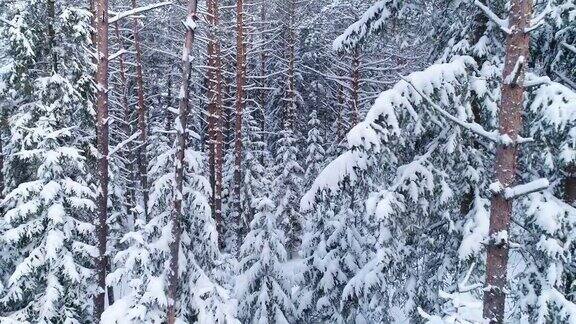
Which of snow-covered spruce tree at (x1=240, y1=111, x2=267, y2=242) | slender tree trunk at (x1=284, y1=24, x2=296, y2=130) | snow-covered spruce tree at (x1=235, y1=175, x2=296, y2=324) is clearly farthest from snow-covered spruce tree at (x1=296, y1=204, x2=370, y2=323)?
slender tree trunk at (x1=284, y1=24, x2=296, y2=130)

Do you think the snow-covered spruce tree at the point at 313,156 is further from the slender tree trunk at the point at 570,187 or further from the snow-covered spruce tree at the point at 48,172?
the slender tree trunk at the point at 570,187

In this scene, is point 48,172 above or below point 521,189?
below

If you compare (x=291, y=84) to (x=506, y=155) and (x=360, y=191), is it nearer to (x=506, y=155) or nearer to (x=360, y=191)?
(x=360, y=191)

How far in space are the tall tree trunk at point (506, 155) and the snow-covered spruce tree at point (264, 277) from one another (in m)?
9.38

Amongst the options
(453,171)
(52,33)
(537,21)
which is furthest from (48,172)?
(537,21)

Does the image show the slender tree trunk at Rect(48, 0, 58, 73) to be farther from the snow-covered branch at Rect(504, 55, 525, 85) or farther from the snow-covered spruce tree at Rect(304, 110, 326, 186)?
the snow-covered spruce tree at Rect(304, 110, 326, 186)

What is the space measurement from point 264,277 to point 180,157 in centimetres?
651

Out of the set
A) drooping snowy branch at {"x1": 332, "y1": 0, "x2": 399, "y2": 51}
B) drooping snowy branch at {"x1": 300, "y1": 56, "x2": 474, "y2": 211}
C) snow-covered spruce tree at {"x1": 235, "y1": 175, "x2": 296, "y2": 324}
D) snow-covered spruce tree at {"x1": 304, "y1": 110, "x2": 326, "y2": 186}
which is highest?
drooping snowy branch at {"x1": 332, "y1": 0, "x2": 399, "y2": 51}

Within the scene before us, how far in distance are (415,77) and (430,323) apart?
2.90 m

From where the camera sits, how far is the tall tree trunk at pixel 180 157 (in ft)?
29.6

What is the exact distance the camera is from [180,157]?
9297mm

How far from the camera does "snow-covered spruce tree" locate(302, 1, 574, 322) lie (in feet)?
19.5

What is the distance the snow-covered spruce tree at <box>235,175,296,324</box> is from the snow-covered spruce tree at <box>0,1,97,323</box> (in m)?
4.37

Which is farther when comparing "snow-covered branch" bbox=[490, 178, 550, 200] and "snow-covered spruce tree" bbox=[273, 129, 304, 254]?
"snow-covered spruce tree" bbox=[273, 129, 304, 254]
